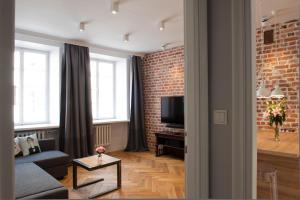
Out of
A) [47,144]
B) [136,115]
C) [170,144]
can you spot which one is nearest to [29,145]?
[47,144]

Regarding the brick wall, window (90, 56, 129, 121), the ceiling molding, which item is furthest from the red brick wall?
the brick wall

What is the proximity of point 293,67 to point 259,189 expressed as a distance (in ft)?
6.58

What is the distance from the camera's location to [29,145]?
3635mm

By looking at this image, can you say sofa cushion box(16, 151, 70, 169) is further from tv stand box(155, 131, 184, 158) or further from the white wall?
the white wall

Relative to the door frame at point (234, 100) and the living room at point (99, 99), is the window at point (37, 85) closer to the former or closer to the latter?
the living room at point (99, 99)

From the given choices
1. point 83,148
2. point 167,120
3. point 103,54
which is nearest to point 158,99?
point 167,120

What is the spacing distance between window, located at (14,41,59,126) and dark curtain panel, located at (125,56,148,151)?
1.85 m

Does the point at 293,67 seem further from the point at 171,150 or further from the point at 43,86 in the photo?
the point at 43,86

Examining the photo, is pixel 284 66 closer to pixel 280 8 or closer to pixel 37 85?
pixel 280 8

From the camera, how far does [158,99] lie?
5.48 metres

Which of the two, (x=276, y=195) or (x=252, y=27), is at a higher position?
(x=252, y=27)

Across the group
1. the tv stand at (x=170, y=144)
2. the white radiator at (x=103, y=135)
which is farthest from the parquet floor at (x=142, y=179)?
the white radiator at (x=103, y=135)

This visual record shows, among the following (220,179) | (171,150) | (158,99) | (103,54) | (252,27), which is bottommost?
(171,150)

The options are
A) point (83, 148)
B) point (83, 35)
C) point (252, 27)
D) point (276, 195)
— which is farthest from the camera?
point (83, 148)
